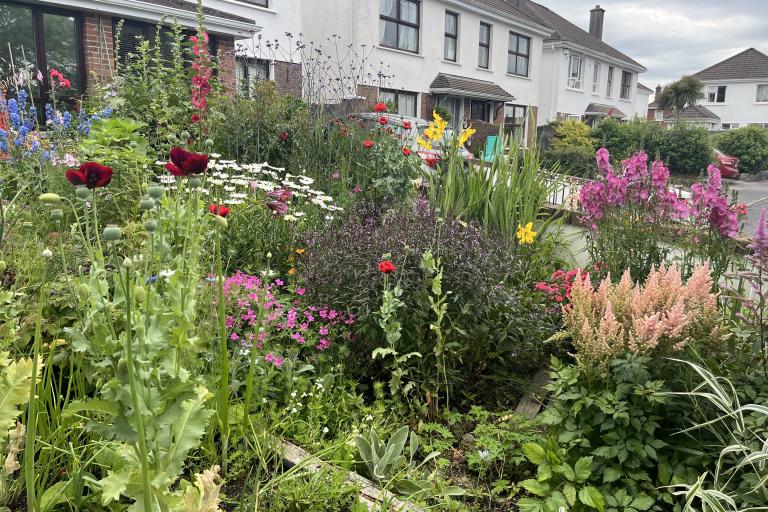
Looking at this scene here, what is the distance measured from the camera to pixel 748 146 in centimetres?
2566

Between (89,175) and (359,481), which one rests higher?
(89,175)

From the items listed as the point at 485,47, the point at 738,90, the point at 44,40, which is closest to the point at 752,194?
the point at 485,47

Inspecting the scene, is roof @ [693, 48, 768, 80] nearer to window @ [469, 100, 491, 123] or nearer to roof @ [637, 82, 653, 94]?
roof @ [637, 82, 653, 94]

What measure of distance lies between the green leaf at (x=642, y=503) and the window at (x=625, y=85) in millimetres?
37172

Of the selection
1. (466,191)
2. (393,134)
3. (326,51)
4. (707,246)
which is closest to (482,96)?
(326,51)

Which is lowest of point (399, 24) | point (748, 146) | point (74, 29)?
point (748, 146)

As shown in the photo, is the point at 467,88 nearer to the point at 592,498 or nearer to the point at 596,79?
the point at 596,79

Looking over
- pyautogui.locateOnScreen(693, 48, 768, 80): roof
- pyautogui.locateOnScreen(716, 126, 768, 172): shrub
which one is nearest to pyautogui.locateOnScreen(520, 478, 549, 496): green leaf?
pyautogui.locateOnScreen(716, 126, 768, 172): shrub

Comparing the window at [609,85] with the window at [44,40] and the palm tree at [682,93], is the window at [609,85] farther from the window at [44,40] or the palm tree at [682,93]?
the window at [44,40]

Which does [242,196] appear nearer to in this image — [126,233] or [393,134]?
[126,233]

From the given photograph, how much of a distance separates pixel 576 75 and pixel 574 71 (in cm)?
36

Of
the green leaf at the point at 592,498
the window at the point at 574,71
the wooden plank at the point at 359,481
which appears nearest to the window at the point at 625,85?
the window at the point at 574,71

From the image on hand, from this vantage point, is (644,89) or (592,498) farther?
(644,89)

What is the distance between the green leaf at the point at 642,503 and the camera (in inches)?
78.9
